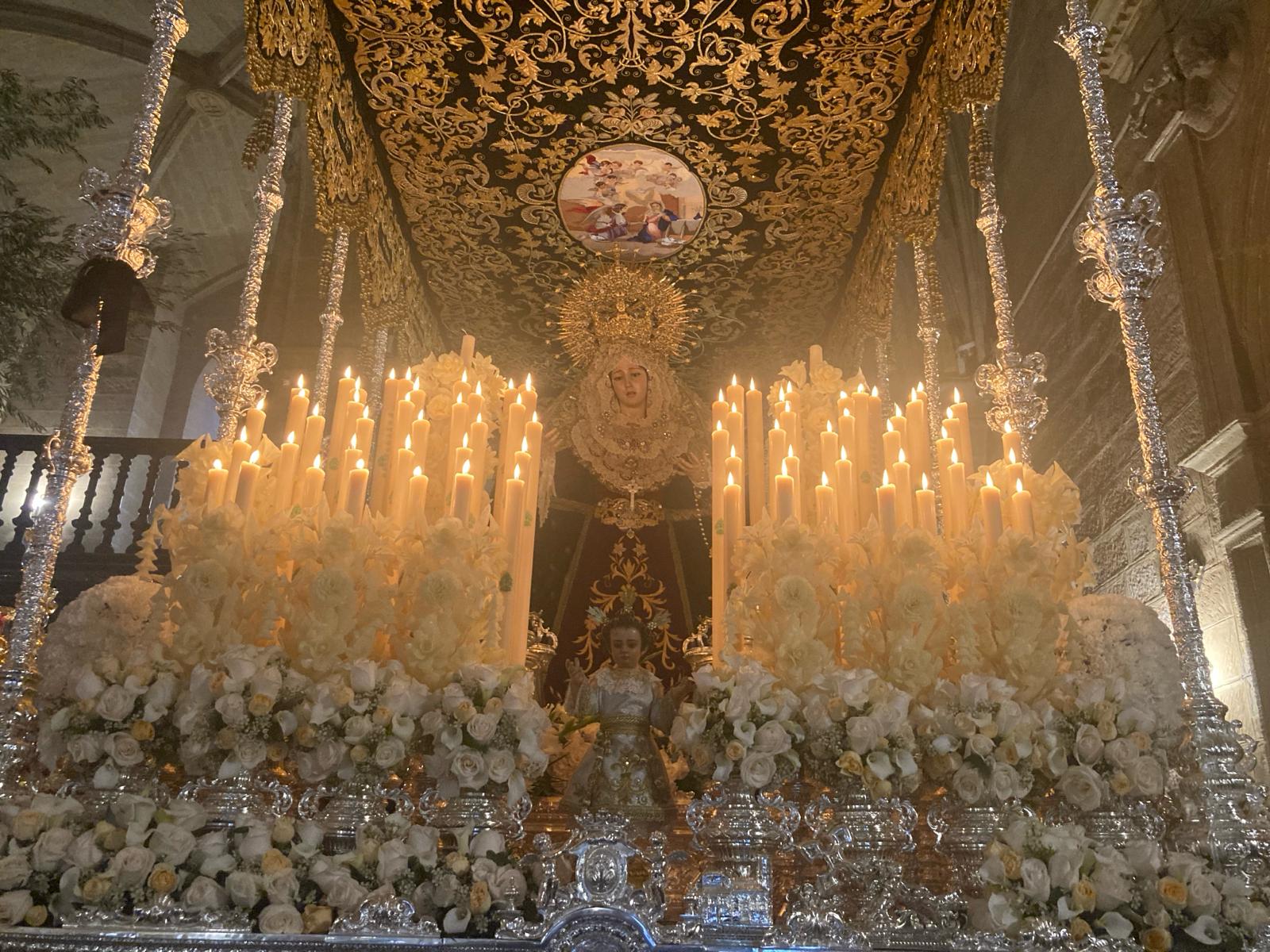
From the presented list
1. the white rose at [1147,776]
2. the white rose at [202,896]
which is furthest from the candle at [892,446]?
the white rose at [202,896]

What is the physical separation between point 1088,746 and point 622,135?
4.20 metres

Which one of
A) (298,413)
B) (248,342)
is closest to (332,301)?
(248,342)

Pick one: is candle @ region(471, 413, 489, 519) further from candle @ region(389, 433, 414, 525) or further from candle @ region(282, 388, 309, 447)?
candle @ region(282, 388, 309, 447)

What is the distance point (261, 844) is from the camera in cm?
241

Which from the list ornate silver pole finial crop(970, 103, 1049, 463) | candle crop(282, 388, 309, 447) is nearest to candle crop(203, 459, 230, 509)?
candle crop(282, 388, 309, 447)

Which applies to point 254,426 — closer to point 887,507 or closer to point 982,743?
point 887,507

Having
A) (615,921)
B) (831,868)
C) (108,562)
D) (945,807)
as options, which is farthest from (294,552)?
(108,562)

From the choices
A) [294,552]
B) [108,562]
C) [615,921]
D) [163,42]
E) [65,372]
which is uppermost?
[65,372]

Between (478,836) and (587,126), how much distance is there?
425 cm

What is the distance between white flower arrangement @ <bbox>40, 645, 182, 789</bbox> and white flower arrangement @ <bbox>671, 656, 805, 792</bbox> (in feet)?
4.93

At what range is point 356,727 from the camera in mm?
2645

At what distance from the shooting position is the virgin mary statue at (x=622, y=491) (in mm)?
5676

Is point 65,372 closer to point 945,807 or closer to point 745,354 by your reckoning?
point 745,354

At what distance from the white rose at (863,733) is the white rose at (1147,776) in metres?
0.78
